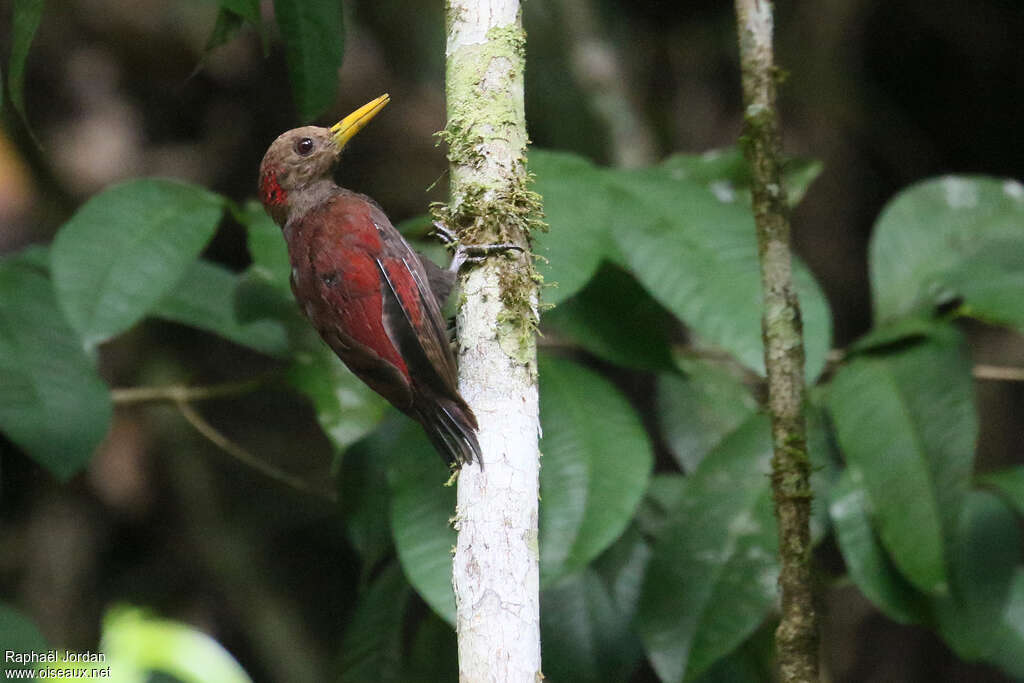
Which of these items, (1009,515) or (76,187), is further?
(76,187)

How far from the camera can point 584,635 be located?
2.45 metres

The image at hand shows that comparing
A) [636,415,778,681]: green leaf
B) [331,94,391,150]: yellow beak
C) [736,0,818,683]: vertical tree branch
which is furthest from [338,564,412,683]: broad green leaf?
[331,94,391,150]: yellow beak

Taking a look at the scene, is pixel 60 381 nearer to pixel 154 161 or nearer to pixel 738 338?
pixel 738 338

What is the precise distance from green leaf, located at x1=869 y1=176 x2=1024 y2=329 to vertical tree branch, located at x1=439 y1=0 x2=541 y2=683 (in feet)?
3.80

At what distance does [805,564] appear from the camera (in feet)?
6.46

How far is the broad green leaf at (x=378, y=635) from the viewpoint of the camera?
258 cm

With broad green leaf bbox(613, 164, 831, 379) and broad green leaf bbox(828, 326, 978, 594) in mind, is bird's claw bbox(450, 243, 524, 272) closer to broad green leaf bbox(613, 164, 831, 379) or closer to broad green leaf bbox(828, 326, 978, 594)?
broad green leaf bbox(613, 164, 831, 379)

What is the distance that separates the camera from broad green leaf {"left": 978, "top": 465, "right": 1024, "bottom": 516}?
7.97ft

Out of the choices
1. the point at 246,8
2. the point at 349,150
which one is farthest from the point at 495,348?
the point at 349,150

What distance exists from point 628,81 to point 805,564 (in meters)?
3.21

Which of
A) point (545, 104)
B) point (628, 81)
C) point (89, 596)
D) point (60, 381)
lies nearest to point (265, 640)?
point (89, 596)

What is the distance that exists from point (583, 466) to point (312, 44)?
3.37 feet

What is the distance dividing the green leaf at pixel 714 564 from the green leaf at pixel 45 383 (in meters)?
1.28

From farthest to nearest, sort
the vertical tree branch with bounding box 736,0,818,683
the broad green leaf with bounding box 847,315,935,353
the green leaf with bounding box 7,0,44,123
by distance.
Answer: the broad green leaf with bounding box 847,315,935,353 → the vertical tree branch with bounding box 736,0,818,683 → the green leaf with bounding box 7,0,44,123
